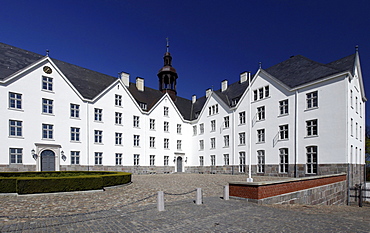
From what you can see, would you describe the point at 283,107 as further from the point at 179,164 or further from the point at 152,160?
the point at 152,160

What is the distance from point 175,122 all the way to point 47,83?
18815 mm

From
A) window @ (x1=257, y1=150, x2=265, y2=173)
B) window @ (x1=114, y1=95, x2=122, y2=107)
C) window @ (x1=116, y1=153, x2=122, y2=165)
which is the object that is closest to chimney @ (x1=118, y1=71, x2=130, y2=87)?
window @ (x1=114, y1=95, x2=122, y2=107)

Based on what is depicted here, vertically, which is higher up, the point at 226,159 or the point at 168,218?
the point at 168,218

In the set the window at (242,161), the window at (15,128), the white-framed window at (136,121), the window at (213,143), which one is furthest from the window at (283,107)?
the window at (15,128)

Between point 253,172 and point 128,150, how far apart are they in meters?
16.4

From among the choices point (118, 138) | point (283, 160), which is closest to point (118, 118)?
point (118, 138)

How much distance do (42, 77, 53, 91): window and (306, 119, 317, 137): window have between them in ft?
91.3

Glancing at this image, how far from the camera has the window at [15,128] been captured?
78.8 ft

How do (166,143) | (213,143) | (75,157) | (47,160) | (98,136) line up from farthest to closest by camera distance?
→ 1. (166,143)
2. (213,143)
3. (98,136)
4. (75,157)
5. (47,160)

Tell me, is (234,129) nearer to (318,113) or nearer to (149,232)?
(318,113)

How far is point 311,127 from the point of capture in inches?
954

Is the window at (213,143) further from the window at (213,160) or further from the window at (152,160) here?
the window at (152,160)

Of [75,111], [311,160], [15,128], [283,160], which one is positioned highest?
[75,111]

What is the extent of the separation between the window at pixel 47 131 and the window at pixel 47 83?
13.4 feet
